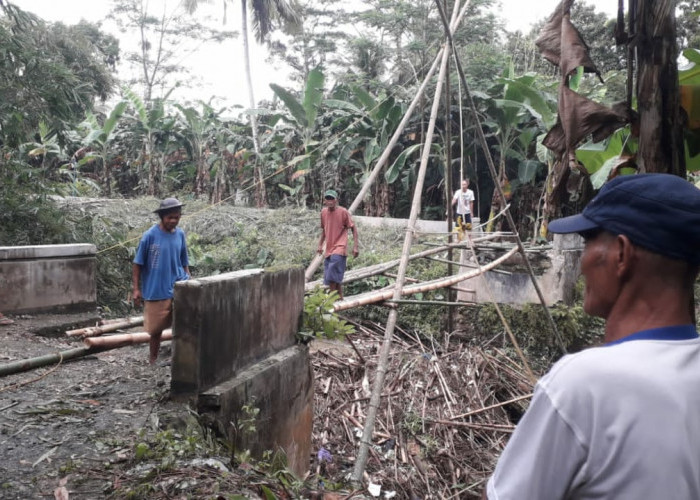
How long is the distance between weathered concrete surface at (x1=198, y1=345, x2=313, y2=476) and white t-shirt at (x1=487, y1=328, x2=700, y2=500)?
2.42 m

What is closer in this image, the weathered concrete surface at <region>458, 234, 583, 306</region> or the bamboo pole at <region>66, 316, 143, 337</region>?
the bamboo pole at <region>66, 316, 143, 337</region>

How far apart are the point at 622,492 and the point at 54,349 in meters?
5.32

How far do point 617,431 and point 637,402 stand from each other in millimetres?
56

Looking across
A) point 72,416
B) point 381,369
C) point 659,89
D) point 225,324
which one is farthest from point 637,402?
point 72,416

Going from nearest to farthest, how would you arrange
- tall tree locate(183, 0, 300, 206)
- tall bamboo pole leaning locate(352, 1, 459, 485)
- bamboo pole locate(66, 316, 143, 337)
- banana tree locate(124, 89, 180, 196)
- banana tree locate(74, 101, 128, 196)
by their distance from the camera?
tall bamboo pole leaning locate(352, 1, 459, 485) → bamboo pole locate(66, 316, 143, 337) → banana tree locate(74, 101, 128, 196) → banana tree locate(124, 89, 180, 196) → tall tree locate(183, 0, 300, 206)

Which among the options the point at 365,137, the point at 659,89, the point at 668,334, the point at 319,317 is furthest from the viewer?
the point at 365,137

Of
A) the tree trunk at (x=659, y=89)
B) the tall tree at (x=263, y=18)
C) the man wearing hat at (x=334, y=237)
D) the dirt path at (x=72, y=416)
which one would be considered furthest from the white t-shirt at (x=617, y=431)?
the tall tree at (x=263, y=18)

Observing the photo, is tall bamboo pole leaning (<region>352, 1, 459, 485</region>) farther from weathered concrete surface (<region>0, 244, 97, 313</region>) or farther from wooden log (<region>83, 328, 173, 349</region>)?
weathered concrete surface (<region>0, 244, 97, 313</region>)

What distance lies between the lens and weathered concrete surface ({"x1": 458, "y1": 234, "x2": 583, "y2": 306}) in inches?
313

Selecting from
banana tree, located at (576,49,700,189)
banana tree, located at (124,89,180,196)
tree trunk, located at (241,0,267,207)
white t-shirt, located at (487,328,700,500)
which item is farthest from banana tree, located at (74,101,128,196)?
white t-shirt, located at (487,328,700,500)

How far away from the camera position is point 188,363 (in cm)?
310

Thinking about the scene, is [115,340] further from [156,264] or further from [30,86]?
[30,86]

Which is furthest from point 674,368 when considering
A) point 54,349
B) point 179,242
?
point 54,349

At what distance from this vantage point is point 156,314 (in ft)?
14.6
